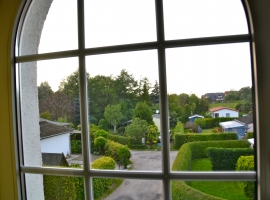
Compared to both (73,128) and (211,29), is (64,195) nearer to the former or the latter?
(73,128)

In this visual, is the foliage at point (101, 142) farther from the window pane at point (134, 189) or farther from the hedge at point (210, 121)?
the hedge at point (210, 121)

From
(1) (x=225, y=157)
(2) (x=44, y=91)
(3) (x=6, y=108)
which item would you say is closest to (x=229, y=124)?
(1) (x=225, y=157)

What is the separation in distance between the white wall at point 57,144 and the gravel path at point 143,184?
1.63 feet

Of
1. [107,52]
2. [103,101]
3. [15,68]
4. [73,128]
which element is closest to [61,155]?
[73,128]

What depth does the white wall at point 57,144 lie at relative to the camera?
4.47 ft

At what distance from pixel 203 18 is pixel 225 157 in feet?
2.96

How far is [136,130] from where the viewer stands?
4.08 ft

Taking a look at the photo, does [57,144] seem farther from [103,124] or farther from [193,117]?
[193,117]

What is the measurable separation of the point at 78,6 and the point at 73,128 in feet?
2.90

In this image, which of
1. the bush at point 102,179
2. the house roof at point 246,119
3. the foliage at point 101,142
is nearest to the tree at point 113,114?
the foliage at point 101,142

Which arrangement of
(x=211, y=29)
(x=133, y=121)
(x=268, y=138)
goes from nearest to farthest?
1. (x=268, y=138)
2. (x=211, y=29)
3. (x=133, y=121)

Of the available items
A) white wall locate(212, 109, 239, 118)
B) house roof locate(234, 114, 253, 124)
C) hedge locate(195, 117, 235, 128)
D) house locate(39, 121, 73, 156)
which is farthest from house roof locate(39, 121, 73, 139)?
house roof locate(234, 114, 253, 124)

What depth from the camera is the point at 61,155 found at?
138 centimetres

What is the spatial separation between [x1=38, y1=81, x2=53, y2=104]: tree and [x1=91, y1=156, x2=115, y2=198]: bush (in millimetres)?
645
